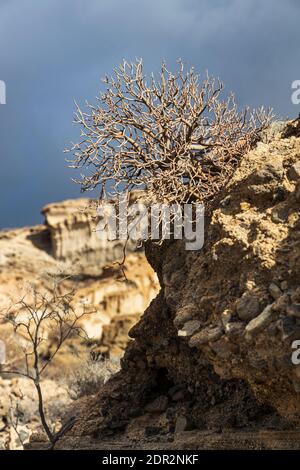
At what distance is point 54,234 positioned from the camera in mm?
37219

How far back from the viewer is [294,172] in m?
5.41

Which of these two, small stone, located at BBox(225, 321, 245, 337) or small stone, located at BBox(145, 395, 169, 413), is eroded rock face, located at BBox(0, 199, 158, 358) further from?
small stone, located at BBox(225, 321, 245, 337)

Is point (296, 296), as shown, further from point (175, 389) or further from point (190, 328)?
point (175, 389)

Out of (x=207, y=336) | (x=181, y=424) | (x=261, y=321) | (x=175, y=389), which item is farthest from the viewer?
(x=175, y=389)

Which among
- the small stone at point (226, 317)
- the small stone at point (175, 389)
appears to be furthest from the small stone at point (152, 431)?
the small stone at point (226, 317)

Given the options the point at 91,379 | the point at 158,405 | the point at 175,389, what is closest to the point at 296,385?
the point at 175,389

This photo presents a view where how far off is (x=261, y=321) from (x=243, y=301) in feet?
0.98

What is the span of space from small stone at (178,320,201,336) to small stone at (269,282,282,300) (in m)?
0.86

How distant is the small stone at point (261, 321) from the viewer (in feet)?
15.3

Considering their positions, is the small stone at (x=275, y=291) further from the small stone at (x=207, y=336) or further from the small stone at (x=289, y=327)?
the small stone at (x=207, y=336)

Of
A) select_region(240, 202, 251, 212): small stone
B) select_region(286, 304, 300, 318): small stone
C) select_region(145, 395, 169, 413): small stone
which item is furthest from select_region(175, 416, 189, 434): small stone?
select_region(286, 304, 300, 318): small stone

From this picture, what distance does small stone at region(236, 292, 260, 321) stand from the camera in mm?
4848
